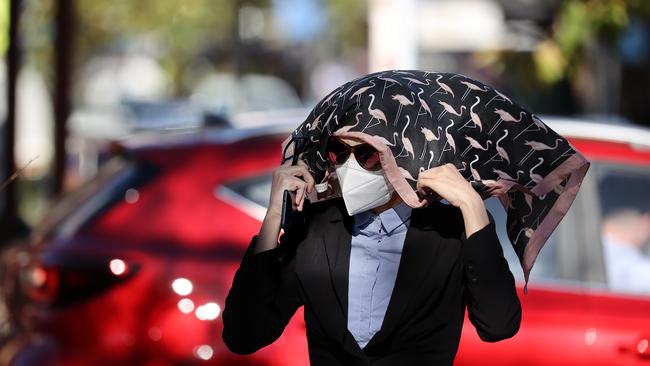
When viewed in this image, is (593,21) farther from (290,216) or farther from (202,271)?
(290,216)

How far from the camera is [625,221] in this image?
4.93m

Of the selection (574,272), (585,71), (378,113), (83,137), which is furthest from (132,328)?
(83,137)

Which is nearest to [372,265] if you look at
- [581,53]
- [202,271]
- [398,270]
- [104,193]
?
[398,270]

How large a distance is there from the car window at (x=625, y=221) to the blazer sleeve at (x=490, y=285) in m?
2.07

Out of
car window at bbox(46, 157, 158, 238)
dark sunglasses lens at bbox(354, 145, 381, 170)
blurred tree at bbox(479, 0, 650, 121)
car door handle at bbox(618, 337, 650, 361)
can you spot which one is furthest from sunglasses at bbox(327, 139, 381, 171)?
blurred tree at bbox(479, 0, 650, 121)

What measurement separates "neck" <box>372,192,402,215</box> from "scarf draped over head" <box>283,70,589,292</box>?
94 millimetres

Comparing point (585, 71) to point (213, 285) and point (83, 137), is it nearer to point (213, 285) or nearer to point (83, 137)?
point (213, 285)

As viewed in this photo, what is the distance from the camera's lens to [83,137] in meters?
22.5

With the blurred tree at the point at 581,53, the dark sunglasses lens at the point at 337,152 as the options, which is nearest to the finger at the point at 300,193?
the dark sunglasses lens at the point at 337,152

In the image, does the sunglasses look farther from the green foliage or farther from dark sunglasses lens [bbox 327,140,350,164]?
the green foliage

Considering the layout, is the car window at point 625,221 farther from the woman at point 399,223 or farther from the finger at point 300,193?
the finger at point 300,193

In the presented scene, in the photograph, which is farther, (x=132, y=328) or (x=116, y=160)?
(x=116, y=160)

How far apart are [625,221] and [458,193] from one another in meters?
2.31

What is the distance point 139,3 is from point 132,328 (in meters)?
30.4
